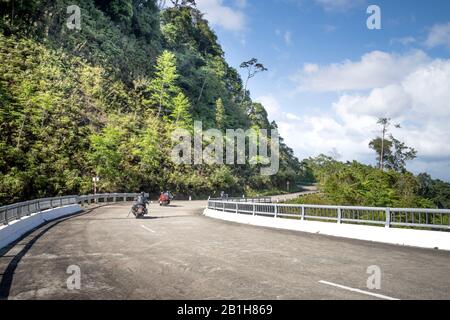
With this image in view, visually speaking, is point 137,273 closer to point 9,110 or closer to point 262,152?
point 9,110

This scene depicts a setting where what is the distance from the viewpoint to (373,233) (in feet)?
42.8

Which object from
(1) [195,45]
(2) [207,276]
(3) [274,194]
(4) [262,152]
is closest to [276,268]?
(2) [207,276]

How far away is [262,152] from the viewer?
288 feet

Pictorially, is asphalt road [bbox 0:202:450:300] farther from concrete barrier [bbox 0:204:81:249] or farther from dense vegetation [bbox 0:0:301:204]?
dense vegetation [bbox 0:0:301:204]

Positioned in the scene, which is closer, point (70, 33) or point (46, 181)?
point (46, 181)

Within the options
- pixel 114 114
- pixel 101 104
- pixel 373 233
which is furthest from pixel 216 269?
pixel 101 104

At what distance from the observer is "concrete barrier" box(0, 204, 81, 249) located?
11.9 m

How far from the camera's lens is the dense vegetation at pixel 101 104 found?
4109cm

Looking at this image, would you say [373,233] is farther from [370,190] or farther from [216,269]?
[370,190]

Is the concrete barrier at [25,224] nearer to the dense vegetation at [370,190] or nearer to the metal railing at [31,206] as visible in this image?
the metal railing at [31,206]

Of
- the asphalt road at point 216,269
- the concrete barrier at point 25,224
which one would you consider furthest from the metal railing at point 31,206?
the asphalt road at point 216,269

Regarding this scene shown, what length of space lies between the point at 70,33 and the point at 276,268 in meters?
63.9

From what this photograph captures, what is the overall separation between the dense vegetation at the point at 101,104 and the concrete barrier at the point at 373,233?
2735cm

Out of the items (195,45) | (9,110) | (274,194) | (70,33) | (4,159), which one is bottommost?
(274,194)
